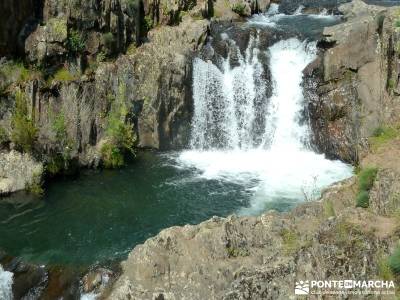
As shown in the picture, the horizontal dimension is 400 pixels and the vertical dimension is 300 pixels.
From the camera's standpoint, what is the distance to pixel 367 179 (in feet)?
36.5

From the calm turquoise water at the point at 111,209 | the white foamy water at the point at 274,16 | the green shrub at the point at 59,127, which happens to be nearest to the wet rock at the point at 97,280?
the calm turquoise water at the point at 111,209

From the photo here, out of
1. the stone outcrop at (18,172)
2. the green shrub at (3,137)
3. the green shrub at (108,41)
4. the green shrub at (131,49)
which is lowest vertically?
the stone outcrop at (18,172)

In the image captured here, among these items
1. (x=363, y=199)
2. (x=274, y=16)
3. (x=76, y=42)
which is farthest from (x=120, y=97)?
(x=363, y=199)

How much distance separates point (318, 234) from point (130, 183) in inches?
531

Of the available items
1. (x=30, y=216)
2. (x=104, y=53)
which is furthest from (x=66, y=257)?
(x=104, y=53)

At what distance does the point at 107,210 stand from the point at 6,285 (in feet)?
18.5

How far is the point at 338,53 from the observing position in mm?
22844

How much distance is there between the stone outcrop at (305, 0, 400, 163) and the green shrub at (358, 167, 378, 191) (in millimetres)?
10040

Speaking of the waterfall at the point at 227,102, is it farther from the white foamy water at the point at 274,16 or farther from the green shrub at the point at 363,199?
the green shrub at the point at 363,199

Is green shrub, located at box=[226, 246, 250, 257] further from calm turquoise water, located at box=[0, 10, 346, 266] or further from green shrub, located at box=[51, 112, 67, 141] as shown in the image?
green shrub, located at box=[51, 112, 67, 141]

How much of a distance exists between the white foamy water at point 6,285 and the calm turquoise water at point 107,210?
1111 millimetres

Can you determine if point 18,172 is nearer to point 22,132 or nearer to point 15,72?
point 22,132

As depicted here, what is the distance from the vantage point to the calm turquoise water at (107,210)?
16656 millimetres

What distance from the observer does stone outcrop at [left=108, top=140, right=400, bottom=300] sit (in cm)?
A: 866
